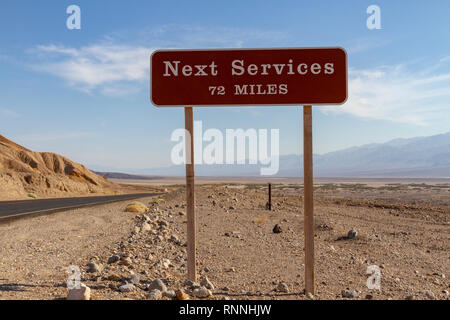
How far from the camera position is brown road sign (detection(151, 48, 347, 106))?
518 centimetres

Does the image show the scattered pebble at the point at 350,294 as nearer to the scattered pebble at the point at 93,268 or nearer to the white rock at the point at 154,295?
the white rock at the point at 154,295

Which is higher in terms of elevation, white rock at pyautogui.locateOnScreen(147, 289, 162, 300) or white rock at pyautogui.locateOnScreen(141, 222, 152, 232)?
white rock at pyautogui.locateOnScreen(147, 289, 162, 300)

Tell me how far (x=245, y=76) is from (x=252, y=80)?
0.39 feet

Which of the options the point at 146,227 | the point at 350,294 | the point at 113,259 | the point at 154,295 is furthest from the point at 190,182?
the point at 146,227

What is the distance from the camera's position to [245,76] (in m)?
5.30

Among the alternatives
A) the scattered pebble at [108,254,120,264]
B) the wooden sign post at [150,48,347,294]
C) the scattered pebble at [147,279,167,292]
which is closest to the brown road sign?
the wooden sign post at [150,48,347,294]

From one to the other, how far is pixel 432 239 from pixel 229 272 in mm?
7616

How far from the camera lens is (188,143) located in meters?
5.29

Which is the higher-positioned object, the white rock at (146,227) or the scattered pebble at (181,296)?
the scattered pebble at (181,296)

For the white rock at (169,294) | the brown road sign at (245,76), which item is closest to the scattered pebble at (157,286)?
the white rock at (169,294)

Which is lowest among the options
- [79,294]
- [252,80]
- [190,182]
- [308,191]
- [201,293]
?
[201,293]

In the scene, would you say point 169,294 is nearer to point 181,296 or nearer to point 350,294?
point 181,296

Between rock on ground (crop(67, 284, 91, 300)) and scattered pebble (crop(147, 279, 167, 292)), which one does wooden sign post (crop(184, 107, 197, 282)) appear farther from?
rock on ground (crop(67, 284, 91, 300))

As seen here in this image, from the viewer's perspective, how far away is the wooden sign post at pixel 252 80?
518cm
